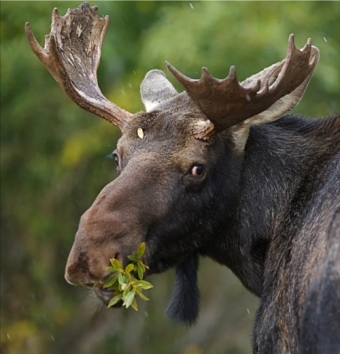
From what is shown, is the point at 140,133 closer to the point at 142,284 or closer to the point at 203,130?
the point at 203,130

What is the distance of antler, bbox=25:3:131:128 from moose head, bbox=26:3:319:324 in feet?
0.09

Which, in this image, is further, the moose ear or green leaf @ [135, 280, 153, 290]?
the moose ear

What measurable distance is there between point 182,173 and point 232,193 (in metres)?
0.41

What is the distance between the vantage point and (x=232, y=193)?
20.8 feet

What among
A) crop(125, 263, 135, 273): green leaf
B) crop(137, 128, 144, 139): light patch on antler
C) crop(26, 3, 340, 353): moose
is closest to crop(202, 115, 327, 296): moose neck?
crop(26, 3, 340, 353): moose

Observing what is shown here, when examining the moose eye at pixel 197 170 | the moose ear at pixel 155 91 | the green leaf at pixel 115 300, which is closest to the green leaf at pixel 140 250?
the green leaf at pixel 115 300

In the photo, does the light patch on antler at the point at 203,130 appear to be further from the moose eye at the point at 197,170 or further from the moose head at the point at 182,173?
the moose eye at the point at 197,170

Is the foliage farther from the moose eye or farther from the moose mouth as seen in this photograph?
the moose eye

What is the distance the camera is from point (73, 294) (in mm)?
15312

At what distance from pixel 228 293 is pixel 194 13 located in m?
5.73

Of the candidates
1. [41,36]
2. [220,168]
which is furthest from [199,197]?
[41,36]

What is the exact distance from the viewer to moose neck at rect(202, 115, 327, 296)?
6289 millimetres

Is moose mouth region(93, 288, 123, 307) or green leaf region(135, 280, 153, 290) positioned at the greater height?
moose mouth region(93, 288, 123, 307)

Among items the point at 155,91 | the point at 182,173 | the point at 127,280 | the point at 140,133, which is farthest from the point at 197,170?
the point at 155,91
